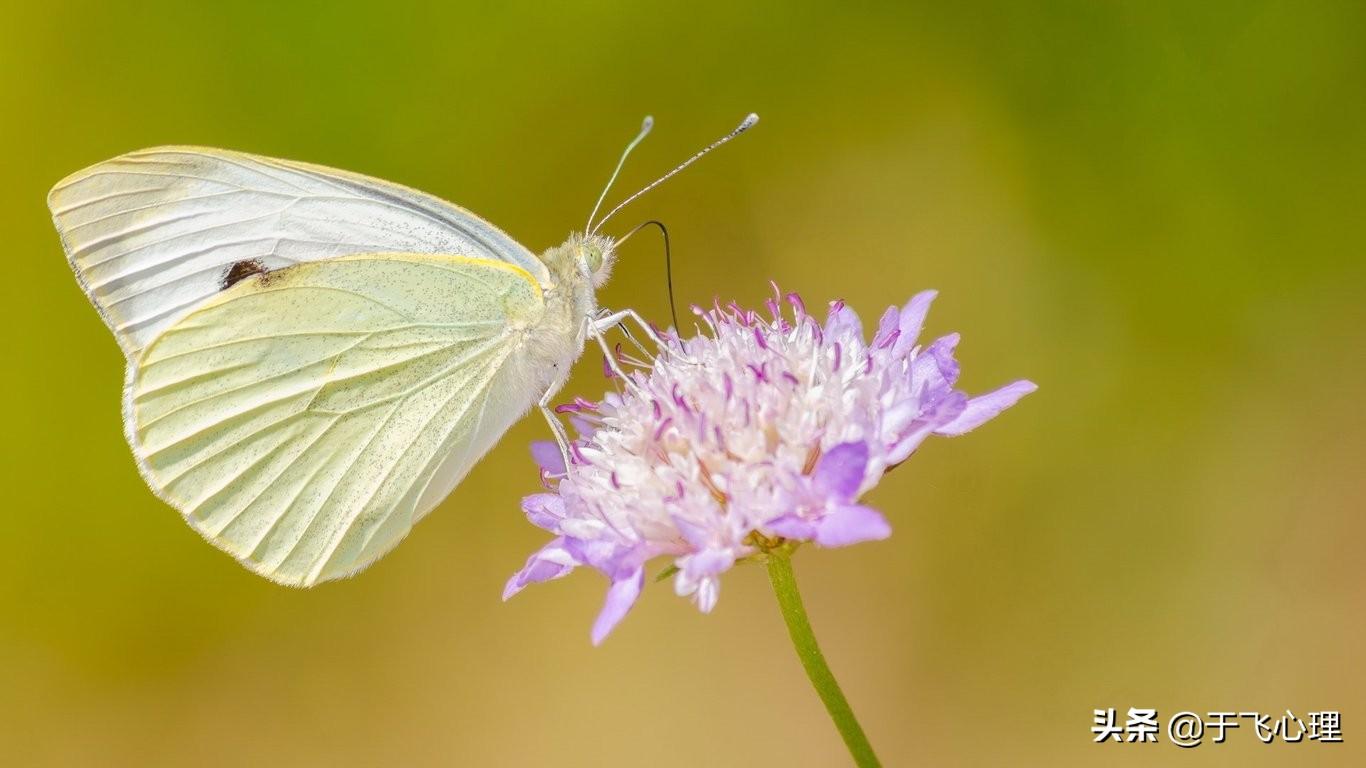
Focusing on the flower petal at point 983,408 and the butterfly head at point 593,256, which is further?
the butterfly head at point 593,256

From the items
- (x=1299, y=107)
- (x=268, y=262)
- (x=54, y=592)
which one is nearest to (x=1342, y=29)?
(x=1299, y=107)

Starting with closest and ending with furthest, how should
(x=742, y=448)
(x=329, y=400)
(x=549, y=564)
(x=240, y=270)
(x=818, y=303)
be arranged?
(x=742, y=448) → (x=549, y=564) → (x=329, y=400) → (x=240, y=270) → (x=818, y=303)

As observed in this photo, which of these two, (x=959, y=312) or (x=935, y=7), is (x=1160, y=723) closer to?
(x=959, y=312)

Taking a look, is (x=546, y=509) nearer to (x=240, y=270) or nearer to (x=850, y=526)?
(x=850, y=526)

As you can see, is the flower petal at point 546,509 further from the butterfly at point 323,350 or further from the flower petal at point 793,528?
the flower petal at point 793,528

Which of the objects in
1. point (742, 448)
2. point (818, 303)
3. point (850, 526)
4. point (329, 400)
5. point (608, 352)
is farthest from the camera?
point (818, 303)

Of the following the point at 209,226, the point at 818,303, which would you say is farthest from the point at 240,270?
the point at 818,303

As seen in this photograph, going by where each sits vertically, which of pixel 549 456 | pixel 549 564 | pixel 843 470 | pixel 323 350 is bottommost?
pixel 549 564

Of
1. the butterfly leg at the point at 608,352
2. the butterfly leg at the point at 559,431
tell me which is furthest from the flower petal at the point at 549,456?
the butterfly leg at the point at 608,352

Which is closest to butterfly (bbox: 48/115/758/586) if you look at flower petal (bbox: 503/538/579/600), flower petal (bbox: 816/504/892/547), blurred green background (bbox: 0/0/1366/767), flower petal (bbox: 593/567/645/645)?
flower petal (bbox: 503/538/579/600)
